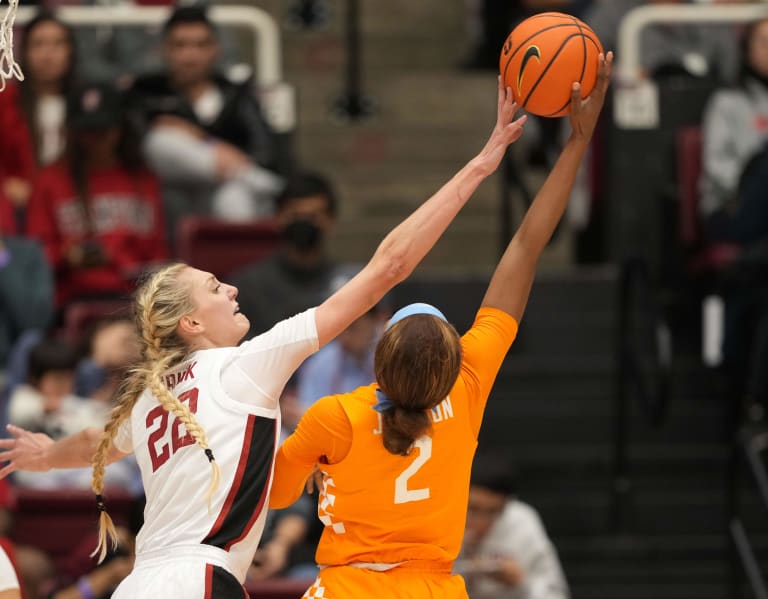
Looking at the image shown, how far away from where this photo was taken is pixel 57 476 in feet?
24.7

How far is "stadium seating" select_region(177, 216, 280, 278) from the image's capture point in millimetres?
8438

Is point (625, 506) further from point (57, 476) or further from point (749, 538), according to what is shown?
point (57, 476)

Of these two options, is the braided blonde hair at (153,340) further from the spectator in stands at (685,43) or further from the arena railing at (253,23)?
the spectator in stands at (685,43)

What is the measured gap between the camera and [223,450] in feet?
14.3

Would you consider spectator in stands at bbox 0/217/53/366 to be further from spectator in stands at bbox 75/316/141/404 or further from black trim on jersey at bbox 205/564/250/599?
black trim on jersey at bbox 205/564/250/599

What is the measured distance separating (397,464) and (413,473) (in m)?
0.05

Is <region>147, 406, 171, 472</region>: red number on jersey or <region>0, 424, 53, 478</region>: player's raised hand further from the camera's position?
<region>0, 424, 53, 478</region>: player's raised hand

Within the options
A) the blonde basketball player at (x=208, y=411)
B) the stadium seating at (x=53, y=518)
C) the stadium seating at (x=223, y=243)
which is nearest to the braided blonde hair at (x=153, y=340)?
the blonde basketball player at (x=208, y=411)

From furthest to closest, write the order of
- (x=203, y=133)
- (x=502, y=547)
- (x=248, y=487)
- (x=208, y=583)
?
(x=203, y=133)
(x=502, y=547)
(x=248, y=487)
(x=208, y=583)

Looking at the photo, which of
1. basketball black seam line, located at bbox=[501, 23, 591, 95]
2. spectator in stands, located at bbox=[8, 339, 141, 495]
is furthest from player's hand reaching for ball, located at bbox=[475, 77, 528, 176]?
spectator in stands, located at bbox=[8, 339, 141, 495]

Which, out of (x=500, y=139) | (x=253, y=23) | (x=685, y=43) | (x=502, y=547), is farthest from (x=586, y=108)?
(x=685, y=43)

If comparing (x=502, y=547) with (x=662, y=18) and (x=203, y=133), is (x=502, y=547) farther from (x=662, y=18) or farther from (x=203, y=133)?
(x=662, y=18)

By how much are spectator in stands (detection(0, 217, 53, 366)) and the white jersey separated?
3822mm

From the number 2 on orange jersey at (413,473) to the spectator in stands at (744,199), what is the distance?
3.72 metres
